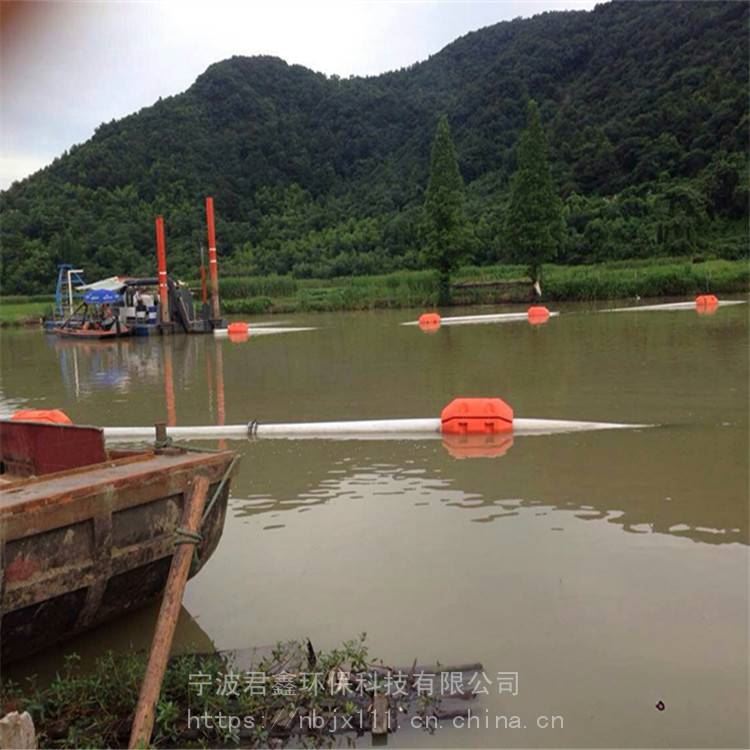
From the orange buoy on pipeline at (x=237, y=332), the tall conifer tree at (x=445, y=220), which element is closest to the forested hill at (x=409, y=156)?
the tall conifer tree at (x=445, y=220)

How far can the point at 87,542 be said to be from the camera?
3.67 meters

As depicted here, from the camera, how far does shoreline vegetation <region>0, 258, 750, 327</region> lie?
32250 mm

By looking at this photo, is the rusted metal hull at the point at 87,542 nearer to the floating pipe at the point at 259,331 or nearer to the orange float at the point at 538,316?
the floating pipe at the point at 259,331

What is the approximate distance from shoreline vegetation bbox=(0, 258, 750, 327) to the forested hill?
7.90 feet

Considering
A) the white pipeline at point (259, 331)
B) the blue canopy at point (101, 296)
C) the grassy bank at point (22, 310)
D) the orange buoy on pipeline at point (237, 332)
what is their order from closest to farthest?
the orange buoy on pipeline at point (237, 332) → the white pipeline at point (259, 331) → the blue canopy at point (101, 296) → the grassy bank at point (22, 310)

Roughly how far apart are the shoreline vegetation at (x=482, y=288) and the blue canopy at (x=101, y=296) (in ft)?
23.6

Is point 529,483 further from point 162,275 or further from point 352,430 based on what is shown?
point 162,275

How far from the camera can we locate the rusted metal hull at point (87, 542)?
136 inches

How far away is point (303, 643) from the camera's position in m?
3.86

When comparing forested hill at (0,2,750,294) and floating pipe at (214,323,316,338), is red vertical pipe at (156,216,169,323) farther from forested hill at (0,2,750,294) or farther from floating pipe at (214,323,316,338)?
forested hill at (0,2,750,294)

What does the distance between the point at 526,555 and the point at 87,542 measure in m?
2.41

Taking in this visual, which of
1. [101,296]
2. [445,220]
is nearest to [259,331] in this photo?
[101,296]

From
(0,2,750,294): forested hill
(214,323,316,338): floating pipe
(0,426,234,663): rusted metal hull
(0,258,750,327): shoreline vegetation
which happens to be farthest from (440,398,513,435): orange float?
(0,2,750,294): forested hill

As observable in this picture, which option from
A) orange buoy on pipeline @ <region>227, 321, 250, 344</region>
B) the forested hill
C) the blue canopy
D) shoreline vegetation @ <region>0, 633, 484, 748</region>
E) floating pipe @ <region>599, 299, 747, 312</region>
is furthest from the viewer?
the forested hill
